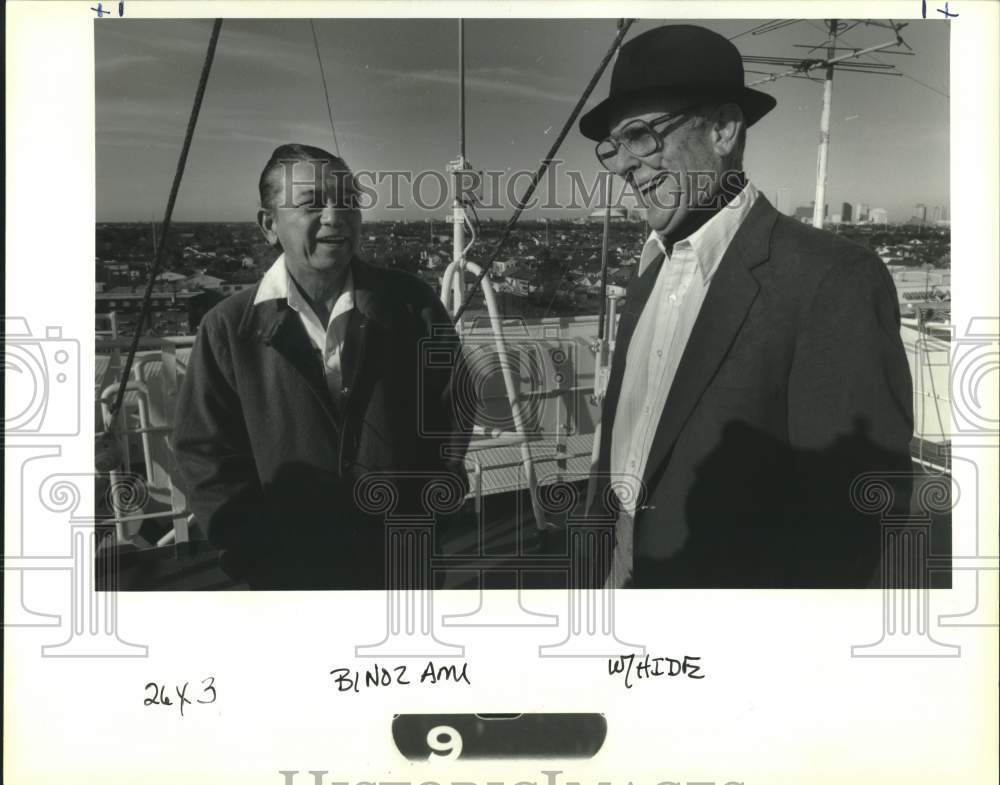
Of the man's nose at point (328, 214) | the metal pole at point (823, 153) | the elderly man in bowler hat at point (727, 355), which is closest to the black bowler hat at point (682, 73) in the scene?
the elderly man in bowler hat at point (727, 355)

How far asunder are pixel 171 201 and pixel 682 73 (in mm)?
964

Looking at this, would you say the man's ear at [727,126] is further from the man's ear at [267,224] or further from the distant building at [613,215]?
the man's ear at [267,224]

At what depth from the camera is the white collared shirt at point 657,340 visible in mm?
1741

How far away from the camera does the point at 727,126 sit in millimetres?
1725

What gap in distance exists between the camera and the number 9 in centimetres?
178

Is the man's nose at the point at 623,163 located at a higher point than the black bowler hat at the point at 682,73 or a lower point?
lower

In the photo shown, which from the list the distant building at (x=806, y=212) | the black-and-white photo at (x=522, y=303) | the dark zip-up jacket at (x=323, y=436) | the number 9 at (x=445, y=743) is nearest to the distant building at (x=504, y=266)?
the black-and-white photo at (x=522, y=303)

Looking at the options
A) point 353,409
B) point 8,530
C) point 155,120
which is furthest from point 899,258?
point 8,530

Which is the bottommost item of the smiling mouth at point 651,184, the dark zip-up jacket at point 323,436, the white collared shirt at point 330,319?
the dark zip-up jacket at point 323,436

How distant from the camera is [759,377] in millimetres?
1712

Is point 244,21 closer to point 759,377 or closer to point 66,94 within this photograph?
point 66,94

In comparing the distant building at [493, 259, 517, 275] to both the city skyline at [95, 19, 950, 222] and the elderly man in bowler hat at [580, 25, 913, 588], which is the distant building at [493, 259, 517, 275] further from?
the elderly man in bowler hat at [580, 25, 913, 588]

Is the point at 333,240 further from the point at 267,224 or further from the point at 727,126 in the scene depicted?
the point at 727,126

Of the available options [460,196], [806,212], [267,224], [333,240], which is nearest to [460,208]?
[460,196]
